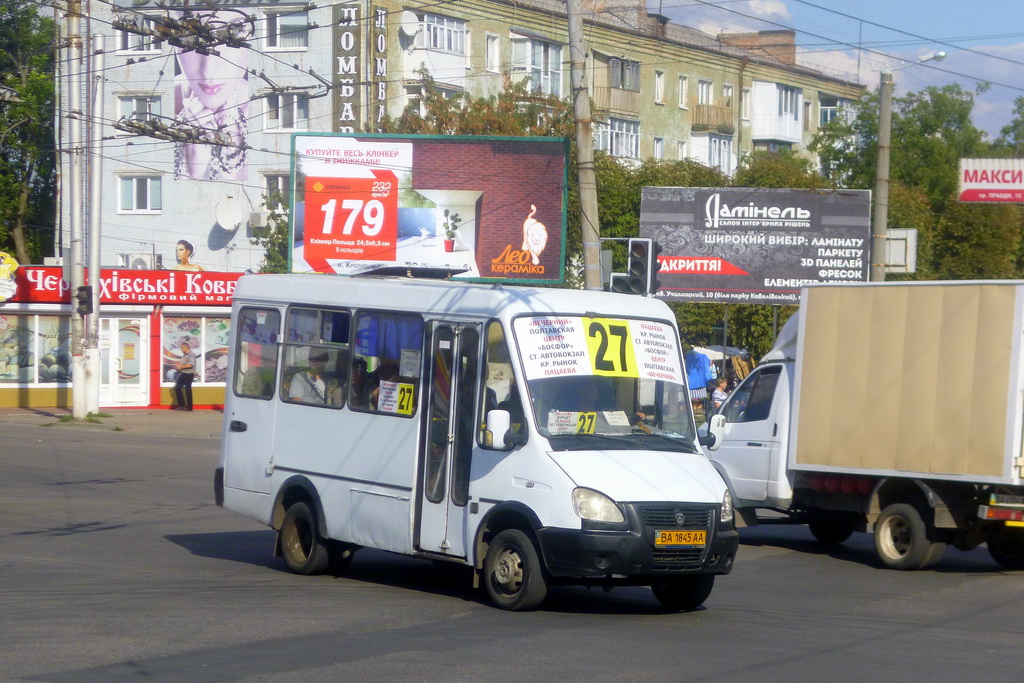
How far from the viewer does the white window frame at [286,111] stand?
4941 cm

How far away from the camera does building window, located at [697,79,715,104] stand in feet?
205

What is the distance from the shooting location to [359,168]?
103 feet

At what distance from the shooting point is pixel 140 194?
Result: 170 ft

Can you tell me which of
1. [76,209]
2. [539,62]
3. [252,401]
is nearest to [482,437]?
[252,401]

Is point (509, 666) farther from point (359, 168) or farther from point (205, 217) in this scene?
point (205, 217)

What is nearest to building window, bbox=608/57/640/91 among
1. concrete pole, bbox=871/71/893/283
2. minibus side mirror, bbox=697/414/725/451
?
concrete pole, bbox=871/71/893/283

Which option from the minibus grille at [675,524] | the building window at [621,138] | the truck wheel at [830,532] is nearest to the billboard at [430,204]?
the truck wheel at [830,532]

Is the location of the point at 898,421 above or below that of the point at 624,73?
below

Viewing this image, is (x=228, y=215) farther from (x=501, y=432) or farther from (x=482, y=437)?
(x=501, y=432)

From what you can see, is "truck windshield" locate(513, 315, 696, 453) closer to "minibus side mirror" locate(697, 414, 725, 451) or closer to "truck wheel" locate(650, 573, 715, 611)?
"minibus side mirror" locate(697, 414, 725, 451)

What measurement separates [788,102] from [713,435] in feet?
196

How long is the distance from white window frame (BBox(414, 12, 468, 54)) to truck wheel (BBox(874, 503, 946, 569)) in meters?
38.5

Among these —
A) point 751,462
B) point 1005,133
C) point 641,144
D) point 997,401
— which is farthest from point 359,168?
point 1005,133

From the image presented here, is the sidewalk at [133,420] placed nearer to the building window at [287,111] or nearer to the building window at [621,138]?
the building window at [287,111]
